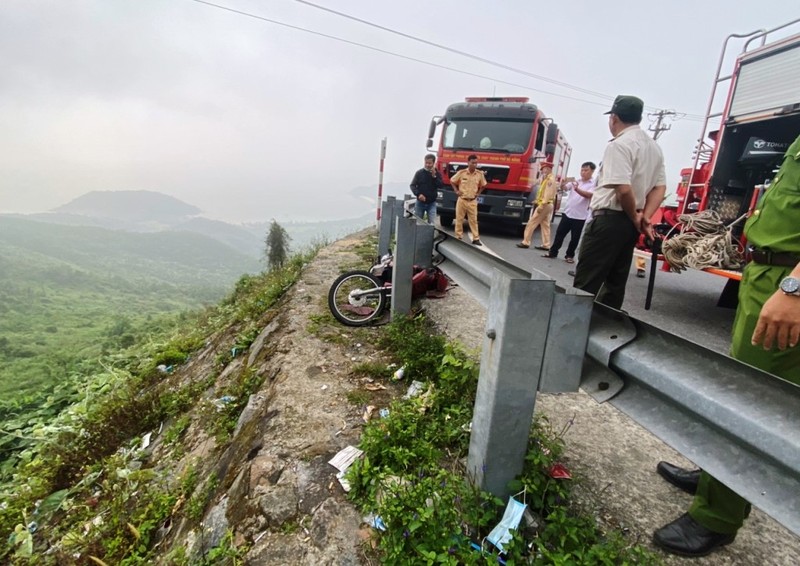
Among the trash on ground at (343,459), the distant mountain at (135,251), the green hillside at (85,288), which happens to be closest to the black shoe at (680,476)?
the trash on ground at (343,459)

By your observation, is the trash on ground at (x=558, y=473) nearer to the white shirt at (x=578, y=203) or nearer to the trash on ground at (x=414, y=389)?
the trash on ground at (x=414, y=389)

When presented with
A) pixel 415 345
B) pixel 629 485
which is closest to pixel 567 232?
pixel 415 345

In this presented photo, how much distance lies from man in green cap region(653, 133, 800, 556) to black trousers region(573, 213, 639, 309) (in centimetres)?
144

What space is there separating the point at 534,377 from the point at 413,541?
2.51 feet

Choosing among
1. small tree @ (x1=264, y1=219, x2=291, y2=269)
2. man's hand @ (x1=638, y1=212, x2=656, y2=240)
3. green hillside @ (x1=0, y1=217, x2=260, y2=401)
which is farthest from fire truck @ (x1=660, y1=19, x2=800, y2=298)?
small tree @ (x1=264, y1=219, x2=291, y2=269)

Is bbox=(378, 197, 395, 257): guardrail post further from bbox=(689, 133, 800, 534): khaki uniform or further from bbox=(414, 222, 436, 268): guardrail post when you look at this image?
bbox=(689, 133, 800, 534): khaki uniform

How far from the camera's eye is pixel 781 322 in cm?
128

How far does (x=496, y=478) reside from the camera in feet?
4.98

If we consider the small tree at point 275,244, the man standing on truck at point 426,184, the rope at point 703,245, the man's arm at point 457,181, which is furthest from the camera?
the small tree at point 275,244

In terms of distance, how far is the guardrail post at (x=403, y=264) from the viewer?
3.41 meters

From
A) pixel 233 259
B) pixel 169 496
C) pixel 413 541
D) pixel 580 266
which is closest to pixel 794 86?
pixel 580 266

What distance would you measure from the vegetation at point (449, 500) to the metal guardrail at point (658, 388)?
156 mm

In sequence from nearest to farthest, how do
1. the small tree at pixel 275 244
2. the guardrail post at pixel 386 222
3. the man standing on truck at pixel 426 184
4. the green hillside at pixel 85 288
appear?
the guardrail post at pixel 386 222, the man standing on truck at pixel 426 184, the green hillside at pixel 85 288, the small tree at pixel 275 244

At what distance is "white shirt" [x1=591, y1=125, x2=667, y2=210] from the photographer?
293 cm
